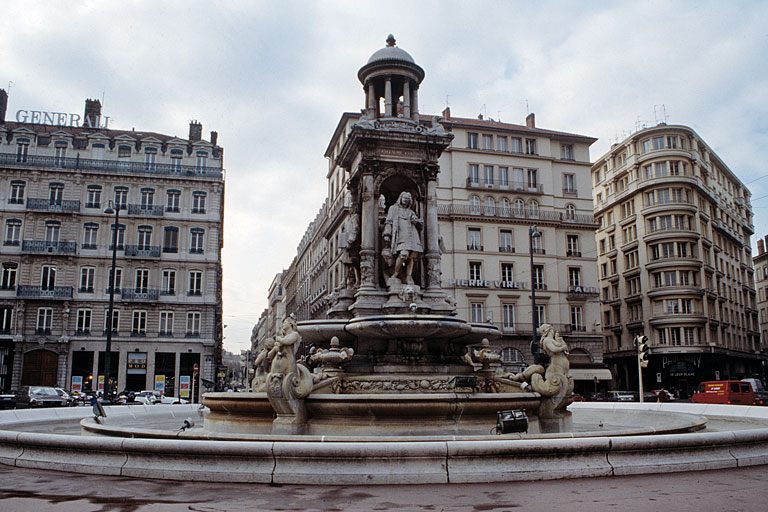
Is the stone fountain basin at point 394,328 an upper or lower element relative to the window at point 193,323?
lower

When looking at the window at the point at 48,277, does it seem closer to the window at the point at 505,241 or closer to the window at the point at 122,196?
the window at the point at 122,196

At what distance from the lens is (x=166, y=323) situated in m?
51.9

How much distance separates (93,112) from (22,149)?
362 inches

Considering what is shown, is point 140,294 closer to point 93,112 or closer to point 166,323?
point 166,323

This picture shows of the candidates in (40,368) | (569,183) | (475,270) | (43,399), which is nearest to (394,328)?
(43,399)

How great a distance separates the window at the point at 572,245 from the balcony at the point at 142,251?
33093 millimetres

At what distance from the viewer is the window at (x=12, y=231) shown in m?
51.2

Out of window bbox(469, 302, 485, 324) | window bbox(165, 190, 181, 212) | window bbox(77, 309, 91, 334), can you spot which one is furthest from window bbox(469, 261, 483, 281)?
window bbox(77, 309, 91, 334)

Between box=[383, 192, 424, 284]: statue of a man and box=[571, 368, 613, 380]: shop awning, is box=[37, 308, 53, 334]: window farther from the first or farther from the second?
box=[383, 192, 424, 284]: statue of a man

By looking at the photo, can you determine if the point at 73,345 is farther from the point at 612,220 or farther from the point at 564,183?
the point at 612,220

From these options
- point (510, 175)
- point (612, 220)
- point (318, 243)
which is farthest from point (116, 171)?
point (612, 220)

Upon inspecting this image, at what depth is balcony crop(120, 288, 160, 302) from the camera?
169 ft

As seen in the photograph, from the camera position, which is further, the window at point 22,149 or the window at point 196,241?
the window at point 196,241

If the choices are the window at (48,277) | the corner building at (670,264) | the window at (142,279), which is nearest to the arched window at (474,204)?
the corner building at (670,264)
